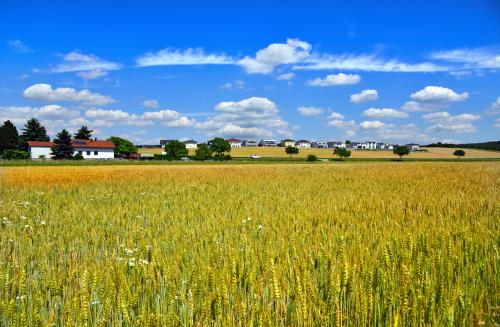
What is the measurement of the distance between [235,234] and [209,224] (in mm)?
968

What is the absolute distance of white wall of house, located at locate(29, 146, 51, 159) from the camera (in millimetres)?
102125

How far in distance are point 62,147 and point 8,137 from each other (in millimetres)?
16340

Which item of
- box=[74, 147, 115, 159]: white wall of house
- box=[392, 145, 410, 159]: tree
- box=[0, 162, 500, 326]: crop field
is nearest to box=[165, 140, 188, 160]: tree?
box=[74, 147, 115, 159]: white wall of house

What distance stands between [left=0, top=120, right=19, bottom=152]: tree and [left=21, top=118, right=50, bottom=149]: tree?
9781 millimetres

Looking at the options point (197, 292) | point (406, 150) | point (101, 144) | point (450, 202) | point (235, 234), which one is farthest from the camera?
point (406, 150)

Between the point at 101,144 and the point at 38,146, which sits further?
the point at 101,144

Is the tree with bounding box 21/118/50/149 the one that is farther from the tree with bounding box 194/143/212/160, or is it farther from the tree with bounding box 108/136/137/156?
the tree with bounding box 194/143/212/160

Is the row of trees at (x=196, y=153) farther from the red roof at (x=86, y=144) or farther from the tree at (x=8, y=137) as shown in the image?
the tree at (x=8, y=137)

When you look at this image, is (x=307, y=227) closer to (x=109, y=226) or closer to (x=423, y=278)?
(x=423, y=278)

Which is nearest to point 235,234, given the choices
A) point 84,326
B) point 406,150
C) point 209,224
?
point 209,224

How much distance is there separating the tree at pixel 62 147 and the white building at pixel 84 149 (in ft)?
14.9

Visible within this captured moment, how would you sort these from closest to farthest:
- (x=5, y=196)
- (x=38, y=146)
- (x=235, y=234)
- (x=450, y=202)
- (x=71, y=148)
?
(x=235, y=234)
(x=450, y=202)
(x=5, y=196)
(x=71, y=148)
(x=38, y=146)

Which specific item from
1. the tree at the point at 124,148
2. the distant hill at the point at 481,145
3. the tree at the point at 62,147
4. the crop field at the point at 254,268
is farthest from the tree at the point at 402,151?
the crop field at the point at 254,268

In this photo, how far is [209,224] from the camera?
6734 millimetres
